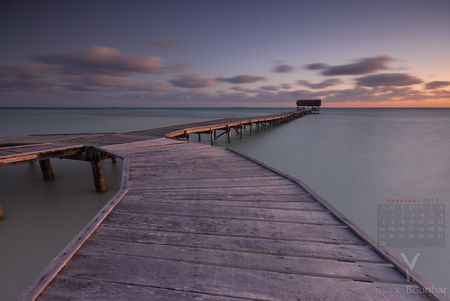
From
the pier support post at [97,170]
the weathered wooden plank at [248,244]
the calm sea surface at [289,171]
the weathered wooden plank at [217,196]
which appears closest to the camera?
the weathered wooden plank at [248,244]

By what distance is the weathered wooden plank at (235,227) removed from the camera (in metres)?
2.30

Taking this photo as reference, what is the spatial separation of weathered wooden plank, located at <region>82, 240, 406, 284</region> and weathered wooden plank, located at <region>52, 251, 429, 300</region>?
55 millimetres

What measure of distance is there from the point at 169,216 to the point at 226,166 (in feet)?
7.80

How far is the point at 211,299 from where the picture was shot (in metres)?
1.54

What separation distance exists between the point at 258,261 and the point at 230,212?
95cm

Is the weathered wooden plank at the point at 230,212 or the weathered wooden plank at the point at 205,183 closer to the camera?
the weathered wooden plank at the point at 230,212

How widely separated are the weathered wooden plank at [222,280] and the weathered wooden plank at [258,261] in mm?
55

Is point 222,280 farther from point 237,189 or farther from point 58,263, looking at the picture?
point 237,189

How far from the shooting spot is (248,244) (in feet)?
7.07

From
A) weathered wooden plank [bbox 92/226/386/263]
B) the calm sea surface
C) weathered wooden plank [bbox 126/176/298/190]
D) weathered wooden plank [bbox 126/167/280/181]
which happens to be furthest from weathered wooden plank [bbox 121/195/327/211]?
the calm sea surface

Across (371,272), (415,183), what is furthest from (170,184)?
(415,183)

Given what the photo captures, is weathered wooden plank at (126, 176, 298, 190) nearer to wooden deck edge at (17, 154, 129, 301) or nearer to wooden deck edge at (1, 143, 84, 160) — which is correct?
wooden deck edge at (17, 154, 129, 301)

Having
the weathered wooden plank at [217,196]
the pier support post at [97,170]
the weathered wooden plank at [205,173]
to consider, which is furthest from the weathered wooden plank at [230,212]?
the pier support post at [97,170]

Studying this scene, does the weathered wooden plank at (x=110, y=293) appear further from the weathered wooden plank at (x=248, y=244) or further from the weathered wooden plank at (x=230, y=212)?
the weathered wooden plank at (x=230, y=212)
